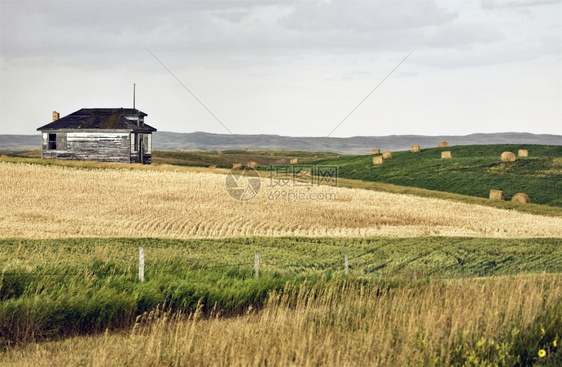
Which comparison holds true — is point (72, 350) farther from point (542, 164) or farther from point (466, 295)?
point (542, 164)

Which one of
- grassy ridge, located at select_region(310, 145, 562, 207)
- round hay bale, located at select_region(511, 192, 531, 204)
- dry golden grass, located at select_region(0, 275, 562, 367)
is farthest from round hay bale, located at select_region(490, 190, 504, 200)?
dry golden grass, located at select_region(0, 275, 562, 367)

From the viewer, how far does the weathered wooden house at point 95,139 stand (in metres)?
65.9

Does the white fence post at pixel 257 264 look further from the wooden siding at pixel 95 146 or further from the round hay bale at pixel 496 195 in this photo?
the wooden siding at pixel 95 146

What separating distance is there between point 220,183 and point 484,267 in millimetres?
29165

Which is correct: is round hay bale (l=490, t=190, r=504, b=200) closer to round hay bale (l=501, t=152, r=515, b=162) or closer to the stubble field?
the stubble field

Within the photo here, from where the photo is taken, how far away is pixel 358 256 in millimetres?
26969

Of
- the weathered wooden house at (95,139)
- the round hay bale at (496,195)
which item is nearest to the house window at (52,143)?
the weathered wooden house at (95,139)

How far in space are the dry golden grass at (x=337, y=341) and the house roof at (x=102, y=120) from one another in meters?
53.1

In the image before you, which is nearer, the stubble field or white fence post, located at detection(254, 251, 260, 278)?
the stubble field

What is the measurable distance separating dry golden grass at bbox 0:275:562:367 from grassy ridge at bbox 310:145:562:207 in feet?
134

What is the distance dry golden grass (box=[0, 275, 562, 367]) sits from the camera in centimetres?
1120

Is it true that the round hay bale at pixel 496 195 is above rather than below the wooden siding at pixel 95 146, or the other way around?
below

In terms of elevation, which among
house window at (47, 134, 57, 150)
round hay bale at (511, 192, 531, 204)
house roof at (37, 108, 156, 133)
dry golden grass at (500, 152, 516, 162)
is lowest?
round hay bale at (511, 192, 531, 204)

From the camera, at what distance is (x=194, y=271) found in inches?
765
